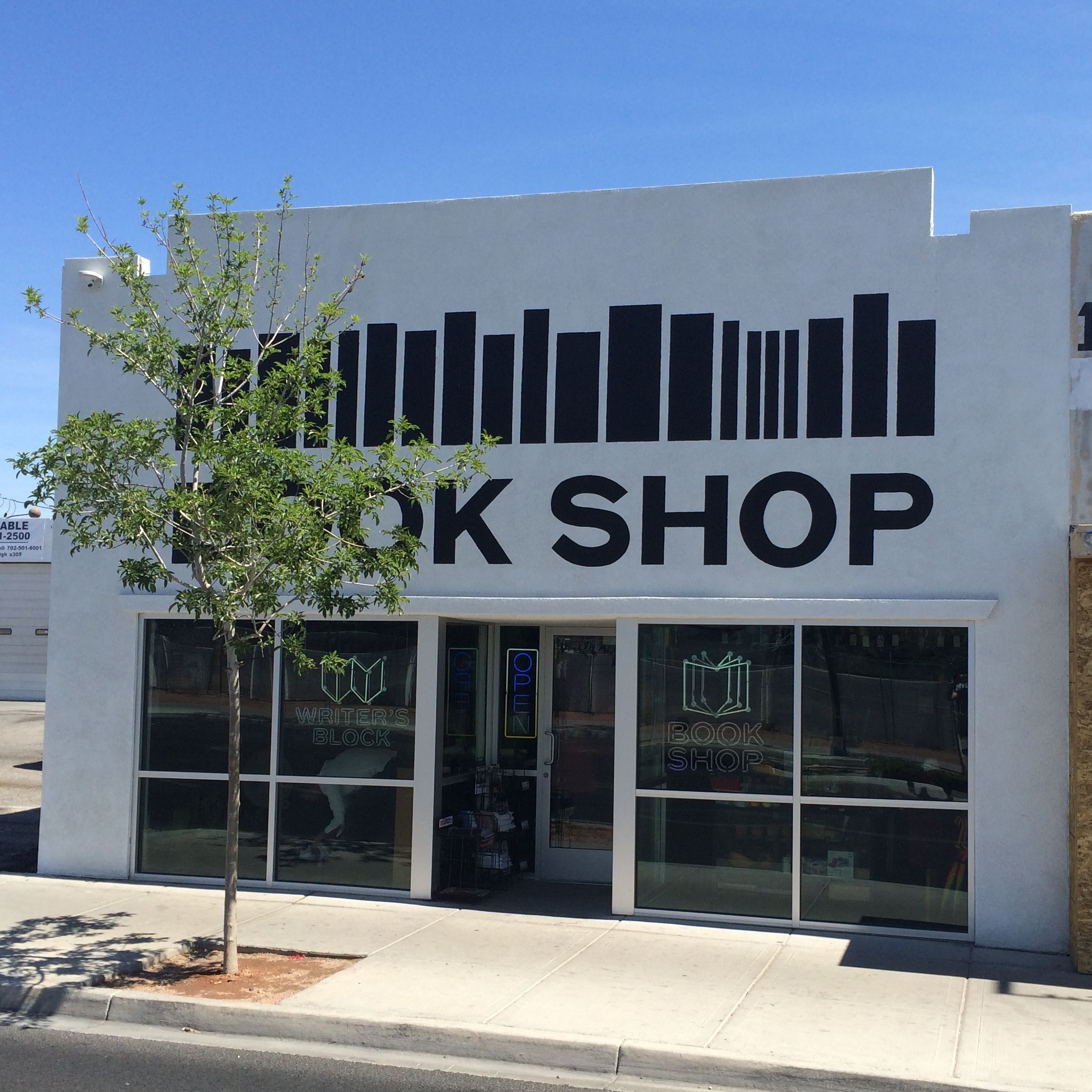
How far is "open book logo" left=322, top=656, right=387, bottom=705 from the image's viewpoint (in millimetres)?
11328

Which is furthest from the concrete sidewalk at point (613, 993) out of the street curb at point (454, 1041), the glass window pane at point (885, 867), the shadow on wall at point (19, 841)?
the shadow on wall at point (19, 841)

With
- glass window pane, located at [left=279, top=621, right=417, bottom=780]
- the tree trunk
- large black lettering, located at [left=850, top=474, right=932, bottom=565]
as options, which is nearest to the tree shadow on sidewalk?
the tree trunk

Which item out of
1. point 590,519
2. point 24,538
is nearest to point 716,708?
point 590,519

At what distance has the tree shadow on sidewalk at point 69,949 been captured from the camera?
8.34m

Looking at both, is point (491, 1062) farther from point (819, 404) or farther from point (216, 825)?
point (819, 404)

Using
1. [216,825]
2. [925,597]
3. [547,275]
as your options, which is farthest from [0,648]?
[925,597]

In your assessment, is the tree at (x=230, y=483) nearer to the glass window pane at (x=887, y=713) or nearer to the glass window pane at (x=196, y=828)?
the glass window pane at (x=196, y=828)

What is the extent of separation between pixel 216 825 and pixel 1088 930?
24.8 feet

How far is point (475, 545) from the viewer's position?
36.4ft

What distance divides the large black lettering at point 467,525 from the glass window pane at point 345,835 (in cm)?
224

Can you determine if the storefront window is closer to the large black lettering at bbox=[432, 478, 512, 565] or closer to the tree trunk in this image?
the large black lettering at bbox=[432, 478, 512, 565]

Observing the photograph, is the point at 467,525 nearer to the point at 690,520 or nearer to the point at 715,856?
the point at 690,520

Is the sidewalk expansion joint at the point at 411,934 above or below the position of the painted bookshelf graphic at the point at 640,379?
below

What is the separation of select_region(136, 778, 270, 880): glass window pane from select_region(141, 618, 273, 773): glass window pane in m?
0.20
